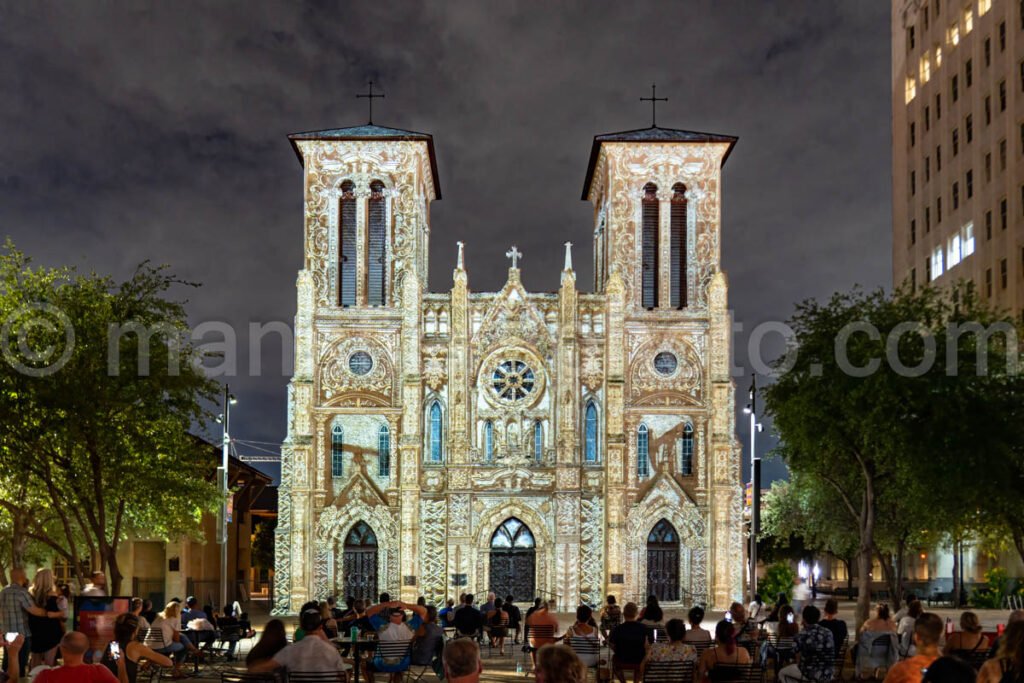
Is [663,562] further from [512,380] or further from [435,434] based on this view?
[435,434]

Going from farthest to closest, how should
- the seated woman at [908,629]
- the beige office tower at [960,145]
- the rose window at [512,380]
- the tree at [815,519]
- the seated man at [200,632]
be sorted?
the beige office tower at [960,145]
the rose window at [512,380]
the tree at [815,519]
the seated man at [200,632]
the seated woman at [908,629]

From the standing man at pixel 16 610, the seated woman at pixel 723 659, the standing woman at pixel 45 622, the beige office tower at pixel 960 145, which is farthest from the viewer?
the beige office tower at pixel 960 145

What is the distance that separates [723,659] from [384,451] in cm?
3660

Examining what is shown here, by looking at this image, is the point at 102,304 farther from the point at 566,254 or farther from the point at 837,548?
the point at 837,548

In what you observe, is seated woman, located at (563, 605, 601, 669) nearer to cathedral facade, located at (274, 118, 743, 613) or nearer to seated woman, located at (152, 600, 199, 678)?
seated woman, located at (152, 600, 199, 678)

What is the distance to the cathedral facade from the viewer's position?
49781mm

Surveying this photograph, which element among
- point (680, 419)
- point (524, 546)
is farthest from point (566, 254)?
point (524, 546)

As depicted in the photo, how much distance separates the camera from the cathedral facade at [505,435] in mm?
49781

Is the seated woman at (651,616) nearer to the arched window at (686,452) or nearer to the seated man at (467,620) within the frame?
the seated man at (467,620)

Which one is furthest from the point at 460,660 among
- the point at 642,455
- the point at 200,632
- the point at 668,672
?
the point at 642,455

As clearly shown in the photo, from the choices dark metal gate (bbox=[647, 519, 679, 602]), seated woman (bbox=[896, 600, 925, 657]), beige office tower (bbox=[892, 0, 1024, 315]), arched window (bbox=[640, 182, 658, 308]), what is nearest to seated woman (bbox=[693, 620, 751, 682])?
seated woman (bbox=[896, 600, 925, 657])

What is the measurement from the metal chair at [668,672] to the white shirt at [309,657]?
3920 mm

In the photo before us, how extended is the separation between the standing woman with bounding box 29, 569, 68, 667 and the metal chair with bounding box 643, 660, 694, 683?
8.78m

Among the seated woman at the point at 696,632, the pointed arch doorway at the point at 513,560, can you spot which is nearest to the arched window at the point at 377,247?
the pointed arch doorway at the point at 513,560
